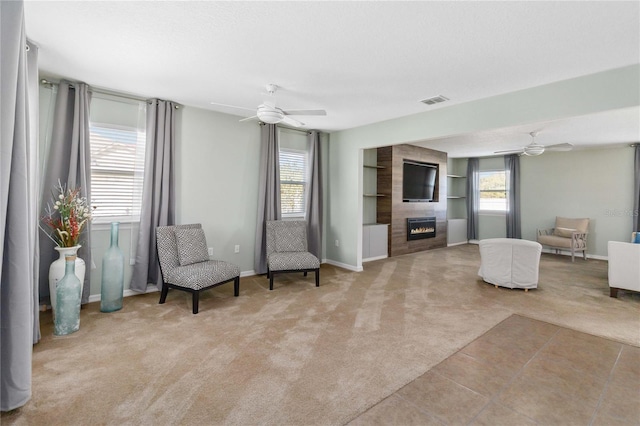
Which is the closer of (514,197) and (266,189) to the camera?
(266,189)

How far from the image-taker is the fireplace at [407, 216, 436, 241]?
7179mm

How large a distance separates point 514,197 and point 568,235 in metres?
1.59

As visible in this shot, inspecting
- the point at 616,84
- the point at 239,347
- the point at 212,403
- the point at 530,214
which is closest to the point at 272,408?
the point at 212,403

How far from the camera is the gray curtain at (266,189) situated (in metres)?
4.93

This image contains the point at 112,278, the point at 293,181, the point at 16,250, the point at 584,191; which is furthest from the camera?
the point at 584,191

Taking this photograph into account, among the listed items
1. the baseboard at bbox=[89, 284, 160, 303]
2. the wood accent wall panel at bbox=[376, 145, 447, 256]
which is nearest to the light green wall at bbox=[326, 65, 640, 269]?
the wood accent wall panel at bbox=[376, 145, 447, 256]

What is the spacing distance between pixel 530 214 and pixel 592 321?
5.52 meters

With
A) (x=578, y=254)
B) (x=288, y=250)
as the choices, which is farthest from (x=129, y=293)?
(x=578, y=254)

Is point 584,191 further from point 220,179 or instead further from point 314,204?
point 220,179

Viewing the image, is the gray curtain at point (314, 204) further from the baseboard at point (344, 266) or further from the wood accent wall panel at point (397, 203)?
the wood accent wall panel at point (397, 203)

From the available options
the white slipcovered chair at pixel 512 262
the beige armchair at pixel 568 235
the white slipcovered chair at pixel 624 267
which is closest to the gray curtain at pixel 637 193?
the beige armchair at pixel 568 235

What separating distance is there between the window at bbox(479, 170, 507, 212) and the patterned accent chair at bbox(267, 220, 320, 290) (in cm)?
640

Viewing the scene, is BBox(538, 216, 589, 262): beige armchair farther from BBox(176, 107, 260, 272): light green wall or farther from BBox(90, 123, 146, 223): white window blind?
BBox(90, 123, 146, 223): white window blind

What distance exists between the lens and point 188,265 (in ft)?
12.3
